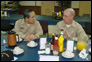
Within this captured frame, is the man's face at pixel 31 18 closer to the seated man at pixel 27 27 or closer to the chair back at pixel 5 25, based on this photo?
the seated man at pixel 27 27

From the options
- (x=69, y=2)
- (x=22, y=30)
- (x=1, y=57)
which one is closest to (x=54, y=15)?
(x=22, y=30)

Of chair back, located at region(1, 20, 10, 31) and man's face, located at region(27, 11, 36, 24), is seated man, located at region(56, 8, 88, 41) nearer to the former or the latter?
man's face, located at region(27, 11, 36, 24)

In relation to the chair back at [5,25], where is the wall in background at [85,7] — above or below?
above

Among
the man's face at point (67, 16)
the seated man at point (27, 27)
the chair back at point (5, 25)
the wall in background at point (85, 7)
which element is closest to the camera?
the man's face at point (67, 16)

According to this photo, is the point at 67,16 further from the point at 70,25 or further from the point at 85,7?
the point at 85,7

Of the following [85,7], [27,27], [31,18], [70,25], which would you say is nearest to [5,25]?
[27,27]

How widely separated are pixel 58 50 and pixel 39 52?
0.75 ft

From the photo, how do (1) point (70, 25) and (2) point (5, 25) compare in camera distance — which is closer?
(1) point (70, 25)

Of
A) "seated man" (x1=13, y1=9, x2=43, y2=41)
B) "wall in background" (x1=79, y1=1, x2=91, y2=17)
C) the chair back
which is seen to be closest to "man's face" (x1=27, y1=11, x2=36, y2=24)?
"seated man" (x1=13, y1=9, x2=43, y2=41)

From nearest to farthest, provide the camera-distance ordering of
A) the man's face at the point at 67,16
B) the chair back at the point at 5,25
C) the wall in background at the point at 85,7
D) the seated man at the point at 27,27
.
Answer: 1. the man's face at the point at 67,16
2. the seated man at the point at 27,27
3. the chair back at the point at 5,25
4. the wall in background at the point at 85,7

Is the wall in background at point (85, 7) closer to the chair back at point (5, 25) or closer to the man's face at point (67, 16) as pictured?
the chair back at point (5, 25)

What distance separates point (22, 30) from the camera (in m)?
2.55

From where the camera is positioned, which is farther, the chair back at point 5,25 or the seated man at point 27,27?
the chair back at point 5,25

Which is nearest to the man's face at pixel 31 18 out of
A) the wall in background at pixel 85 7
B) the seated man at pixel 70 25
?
the seated man at pixel 70 25
